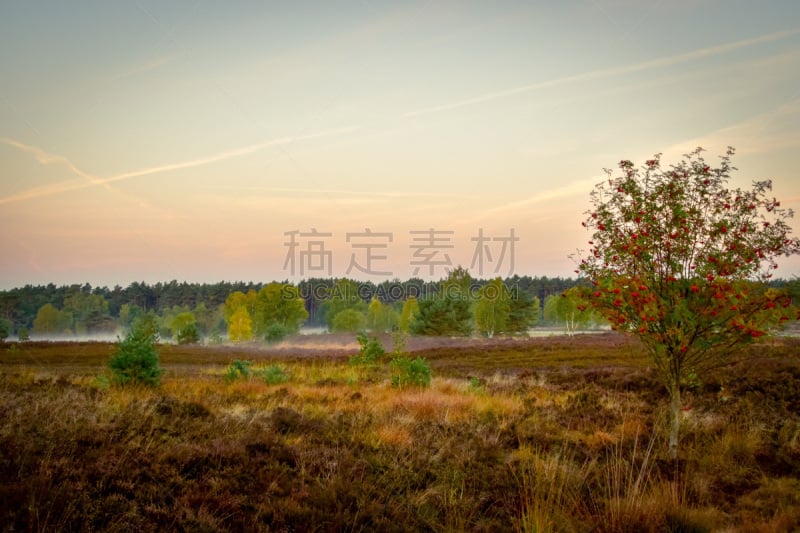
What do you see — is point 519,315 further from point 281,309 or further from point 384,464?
point 384,464

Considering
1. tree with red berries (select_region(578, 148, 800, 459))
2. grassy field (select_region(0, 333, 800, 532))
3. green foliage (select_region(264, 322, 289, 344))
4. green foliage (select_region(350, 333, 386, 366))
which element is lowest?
green foliage (select_region(264, 322, 289, 344))

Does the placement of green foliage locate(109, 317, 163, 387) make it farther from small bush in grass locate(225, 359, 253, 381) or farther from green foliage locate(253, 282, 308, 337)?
green foliage locate(253, 282, 308, 337)

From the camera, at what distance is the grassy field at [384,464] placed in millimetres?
4613

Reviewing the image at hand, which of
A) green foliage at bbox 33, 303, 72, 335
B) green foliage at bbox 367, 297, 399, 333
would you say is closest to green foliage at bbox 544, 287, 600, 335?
green foliage at bbox 367, 297, 399, 333

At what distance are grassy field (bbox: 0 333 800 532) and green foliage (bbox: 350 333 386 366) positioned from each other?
12.3 meters

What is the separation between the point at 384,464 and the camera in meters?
6.43

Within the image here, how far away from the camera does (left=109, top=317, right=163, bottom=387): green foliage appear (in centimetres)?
1298

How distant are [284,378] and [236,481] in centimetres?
1251

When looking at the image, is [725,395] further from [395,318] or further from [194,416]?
[395,318]

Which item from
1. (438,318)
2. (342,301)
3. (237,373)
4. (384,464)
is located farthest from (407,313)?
(384,464)

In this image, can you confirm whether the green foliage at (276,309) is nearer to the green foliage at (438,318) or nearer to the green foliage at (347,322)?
the green foliage at (347,322)

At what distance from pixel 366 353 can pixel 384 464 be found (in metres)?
19.5

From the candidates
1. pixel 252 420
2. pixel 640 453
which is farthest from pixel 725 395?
pixel 252 420

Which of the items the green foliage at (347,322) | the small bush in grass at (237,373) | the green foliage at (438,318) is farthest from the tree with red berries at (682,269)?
the green foliage at (347,322)
